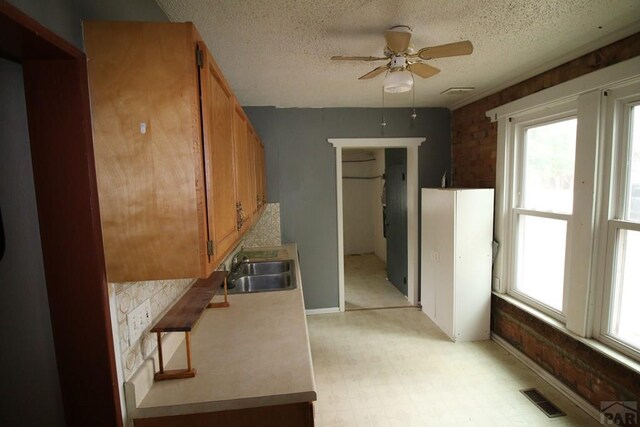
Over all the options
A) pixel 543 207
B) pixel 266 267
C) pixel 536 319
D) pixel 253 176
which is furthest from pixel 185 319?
pixel 543 207

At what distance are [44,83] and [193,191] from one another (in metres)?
0.50

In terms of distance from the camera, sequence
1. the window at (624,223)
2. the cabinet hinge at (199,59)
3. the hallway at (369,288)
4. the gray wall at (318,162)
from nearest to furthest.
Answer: the cabinet hinge at (199,59), the window at (624,223), the gray wall at (318,162), the hallway at (369,288)

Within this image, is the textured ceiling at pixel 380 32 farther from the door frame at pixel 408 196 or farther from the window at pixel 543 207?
the door frame at pixel 408 196

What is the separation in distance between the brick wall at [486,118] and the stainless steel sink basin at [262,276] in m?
2.24

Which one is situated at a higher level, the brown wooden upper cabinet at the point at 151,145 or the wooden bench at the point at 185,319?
the brown wooden upper cabinet at the point at 151,145

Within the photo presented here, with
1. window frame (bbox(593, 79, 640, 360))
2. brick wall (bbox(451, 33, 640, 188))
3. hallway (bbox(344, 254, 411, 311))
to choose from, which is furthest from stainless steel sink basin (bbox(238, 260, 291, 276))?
window frame (bbox(593, 79, 640, 360))

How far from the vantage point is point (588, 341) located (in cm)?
204

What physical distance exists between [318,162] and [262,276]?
153 centimetres

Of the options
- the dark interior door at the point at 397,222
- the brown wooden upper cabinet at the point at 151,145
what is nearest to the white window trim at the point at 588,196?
the dark interior door at the point at 397,222

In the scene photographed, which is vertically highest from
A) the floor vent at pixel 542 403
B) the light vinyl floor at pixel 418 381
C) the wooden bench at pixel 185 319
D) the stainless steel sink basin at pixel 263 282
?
the wooden bench at pixel 185 319

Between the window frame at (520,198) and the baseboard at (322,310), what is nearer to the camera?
the window frame at (520,198)

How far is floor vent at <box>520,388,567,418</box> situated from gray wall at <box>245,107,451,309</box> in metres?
2.04

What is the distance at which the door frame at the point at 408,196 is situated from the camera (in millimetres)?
3611

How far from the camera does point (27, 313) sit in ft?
2.94
